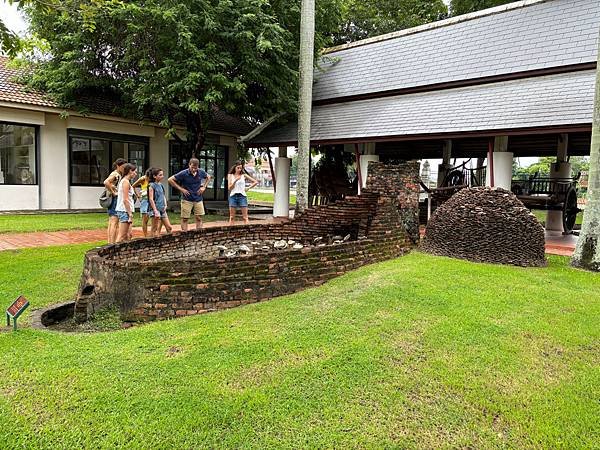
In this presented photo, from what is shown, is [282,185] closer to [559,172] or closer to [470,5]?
[559,172]

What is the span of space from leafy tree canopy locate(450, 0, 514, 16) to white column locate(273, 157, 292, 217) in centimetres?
1041

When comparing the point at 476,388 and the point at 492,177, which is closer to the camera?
the point at 476,388

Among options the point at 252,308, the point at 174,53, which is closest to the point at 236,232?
the point at 252,308

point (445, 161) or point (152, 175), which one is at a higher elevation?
point (445, 161)

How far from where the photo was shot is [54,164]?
1491 centimetres

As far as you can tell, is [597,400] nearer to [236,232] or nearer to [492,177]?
[236,232]

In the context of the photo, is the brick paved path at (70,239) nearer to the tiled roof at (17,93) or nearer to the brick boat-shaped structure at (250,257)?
the brick boat-shaped structure at (250,257)

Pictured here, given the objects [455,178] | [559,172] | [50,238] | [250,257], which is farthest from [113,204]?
[559,172]

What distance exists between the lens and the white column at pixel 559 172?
1211cm

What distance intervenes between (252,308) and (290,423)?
188cm

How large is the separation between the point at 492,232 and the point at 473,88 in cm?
695

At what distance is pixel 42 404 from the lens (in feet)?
9.41

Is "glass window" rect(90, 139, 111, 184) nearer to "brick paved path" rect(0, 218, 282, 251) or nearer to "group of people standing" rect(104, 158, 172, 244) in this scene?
"brick paved path" rect(0, 218, 282, 251)

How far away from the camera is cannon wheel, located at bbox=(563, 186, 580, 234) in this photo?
1102 centimetres
